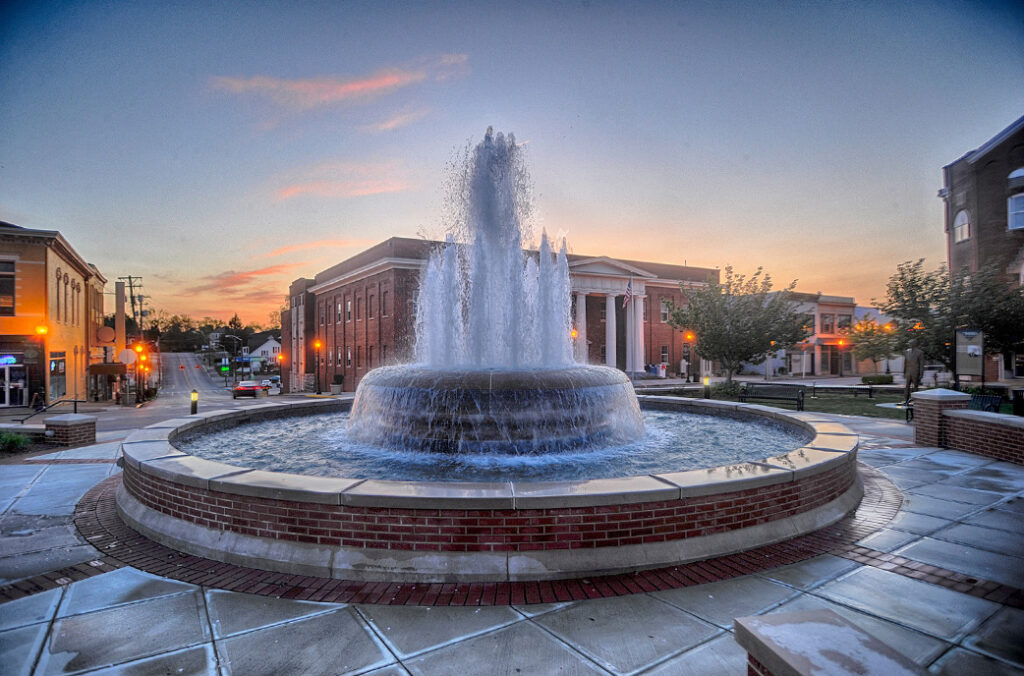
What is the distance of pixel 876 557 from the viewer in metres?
4.91

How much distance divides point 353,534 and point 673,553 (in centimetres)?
292

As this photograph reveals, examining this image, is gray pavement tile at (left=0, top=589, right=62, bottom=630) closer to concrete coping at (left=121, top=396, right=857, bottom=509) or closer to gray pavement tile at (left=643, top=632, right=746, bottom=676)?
concrete coping at (left=121, top=396, right=857, bottom=509)

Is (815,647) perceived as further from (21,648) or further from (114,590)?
(114,590)

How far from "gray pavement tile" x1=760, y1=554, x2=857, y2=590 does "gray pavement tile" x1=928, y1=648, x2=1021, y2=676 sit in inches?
40.7

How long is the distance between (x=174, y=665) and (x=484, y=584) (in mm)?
2220

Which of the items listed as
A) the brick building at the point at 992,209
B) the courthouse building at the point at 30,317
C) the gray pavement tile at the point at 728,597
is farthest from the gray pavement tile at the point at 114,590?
the brick building at the point at 992,209

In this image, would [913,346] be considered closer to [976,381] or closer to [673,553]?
[976,381]

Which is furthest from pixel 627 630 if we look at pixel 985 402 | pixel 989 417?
pixel 985 402

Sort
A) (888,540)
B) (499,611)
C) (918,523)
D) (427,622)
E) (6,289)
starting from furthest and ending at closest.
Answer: (6,289) → (918,523) → (888,540) → (499,611) → (427,622)

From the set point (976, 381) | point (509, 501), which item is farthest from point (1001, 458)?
point (976, 381)

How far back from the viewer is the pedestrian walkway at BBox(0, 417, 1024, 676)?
10.8 ft

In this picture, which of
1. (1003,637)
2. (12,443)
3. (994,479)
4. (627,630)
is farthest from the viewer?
(12,443)

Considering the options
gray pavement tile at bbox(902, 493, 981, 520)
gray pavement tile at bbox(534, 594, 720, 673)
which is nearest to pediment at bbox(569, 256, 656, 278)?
gray pavement tile at bbox(902, 493, 981, 520)

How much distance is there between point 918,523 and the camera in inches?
232
